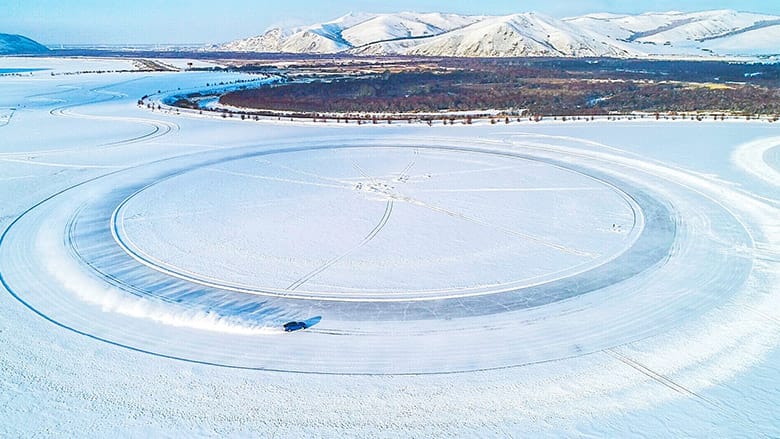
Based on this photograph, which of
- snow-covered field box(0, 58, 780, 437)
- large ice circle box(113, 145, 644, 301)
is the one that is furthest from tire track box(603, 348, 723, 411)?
large ice circle box(113, 145, 644, 301)

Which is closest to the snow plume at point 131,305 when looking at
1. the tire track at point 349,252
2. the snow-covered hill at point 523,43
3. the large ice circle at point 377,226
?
the large ice circle at point 377,226

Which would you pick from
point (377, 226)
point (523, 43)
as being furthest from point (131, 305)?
point (523, 43)

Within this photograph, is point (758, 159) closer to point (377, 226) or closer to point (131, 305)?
point (377, 226)

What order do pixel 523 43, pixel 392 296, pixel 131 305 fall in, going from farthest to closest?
pixel 523 43
pixel 392 296
pixel 131 305

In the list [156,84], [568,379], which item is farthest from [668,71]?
[568,379]

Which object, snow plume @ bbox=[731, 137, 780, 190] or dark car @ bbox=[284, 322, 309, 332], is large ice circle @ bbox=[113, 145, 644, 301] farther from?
snow plume @ bbox=[731, 137, 780, 190]

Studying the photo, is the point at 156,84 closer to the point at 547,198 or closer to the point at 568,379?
the point at 547,198
